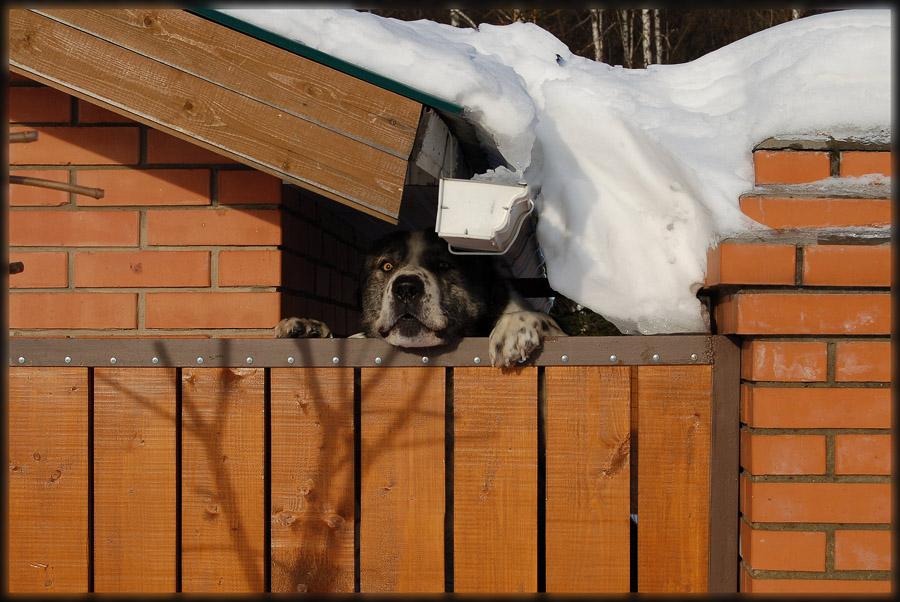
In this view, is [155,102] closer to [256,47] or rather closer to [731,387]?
[256,47]

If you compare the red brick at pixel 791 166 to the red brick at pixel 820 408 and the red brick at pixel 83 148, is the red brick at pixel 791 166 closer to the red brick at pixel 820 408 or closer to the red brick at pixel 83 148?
the red brick at pixel 820 408

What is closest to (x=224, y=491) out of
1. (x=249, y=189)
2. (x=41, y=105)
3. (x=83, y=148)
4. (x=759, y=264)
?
(x=249, y=189)

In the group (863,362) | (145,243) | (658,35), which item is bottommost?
(863,362)

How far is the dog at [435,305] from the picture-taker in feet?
8.18

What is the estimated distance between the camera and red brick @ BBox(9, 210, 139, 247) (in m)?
2.93

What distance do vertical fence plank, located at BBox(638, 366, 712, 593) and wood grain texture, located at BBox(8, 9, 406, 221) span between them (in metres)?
1.07

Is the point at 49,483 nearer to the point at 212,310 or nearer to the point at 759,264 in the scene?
the point at 212,310

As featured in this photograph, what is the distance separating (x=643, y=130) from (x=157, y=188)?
1.89m

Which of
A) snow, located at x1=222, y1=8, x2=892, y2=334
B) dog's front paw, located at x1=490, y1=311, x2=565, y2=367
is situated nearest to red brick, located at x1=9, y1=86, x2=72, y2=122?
snow, located at x1=222, y1=8, x2=892, y2=334

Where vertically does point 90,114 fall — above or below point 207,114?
above

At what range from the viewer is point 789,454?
2268 mm

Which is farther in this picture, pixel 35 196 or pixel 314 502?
pixel 35 196

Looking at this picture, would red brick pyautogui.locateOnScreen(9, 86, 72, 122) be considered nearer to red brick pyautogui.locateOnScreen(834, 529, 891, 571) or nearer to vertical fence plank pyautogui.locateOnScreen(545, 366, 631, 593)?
vertical fence plank pyautogui.locateOnScreen(545, 366, 631, 593)

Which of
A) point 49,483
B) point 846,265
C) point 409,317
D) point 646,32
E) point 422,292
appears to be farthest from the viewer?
point 646,32
